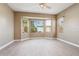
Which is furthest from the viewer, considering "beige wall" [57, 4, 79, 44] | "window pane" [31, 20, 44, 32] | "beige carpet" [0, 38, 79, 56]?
"window pane" [31, 20, 44, 32]

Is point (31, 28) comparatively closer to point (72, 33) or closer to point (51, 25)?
point (51, 25)

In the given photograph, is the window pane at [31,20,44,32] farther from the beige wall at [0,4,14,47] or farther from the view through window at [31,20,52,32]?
the beige wall at [0,4,14,47]

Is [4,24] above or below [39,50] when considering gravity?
above

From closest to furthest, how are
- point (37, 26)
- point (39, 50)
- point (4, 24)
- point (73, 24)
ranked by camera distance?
point (39, 50) < point (4, 24) < point (73, 24) < point (37, 26)

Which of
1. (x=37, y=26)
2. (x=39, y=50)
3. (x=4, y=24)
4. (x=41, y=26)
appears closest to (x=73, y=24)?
(x=39, y=50)

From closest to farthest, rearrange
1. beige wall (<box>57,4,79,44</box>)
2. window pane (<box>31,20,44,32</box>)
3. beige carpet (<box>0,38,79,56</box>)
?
beige carpet (<box>0,38,79,56</box>), beige wall (<box>57,4,79,44</box>), window pane (<box>31,20,44,32</box>)

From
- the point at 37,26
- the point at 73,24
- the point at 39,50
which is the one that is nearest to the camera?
the point at 39,50

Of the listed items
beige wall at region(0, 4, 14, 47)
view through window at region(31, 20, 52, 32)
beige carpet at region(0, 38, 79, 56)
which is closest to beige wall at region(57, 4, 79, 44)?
beige carpet at region(0, 38, 79, 56)

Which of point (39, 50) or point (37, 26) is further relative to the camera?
point (37, 26)

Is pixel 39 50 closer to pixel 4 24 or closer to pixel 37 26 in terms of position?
pixel 4 24

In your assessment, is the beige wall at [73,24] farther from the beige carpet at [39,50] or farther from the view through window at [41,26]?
the view through window at [41,26]

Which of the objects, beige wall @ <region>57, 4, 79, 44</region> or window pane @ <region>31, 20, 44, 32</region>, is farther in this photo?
window pane @ <region>31, 20, 44, 32</region>

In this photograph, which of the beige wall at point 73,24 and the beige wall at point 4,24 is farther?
the beige wall at point 73,24

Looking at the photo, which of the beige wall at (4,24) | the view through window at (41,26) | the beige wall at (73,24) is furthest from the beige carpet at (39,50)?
the view through window at (41,26)
